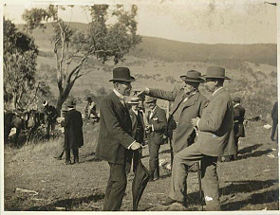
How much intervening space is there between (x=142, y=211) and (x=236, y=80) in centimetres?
266

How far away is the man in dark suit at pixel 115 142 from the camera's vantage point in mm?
8242

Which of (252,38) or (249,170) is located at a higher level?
(252,38)

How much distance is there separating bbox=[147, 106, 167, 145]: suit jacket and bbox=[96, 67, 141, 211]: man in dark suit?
1.45 ft

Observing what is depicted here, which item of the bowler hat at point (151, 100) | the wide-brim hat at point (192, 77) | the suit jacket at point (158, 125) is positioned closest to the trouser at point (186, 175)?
the suit jacket at point (158, 125)

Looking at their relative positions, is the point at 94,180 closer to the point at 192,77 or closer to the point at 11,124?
the point at 11,124

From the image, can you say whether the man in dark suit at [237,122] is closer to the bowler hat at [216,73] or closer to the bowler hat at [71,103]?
the bowler hat at [216,73]

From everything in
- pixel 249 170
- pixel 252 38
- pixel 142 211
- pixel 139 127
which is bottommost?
pixel 142 211

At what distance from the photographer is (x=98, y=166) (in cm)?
871

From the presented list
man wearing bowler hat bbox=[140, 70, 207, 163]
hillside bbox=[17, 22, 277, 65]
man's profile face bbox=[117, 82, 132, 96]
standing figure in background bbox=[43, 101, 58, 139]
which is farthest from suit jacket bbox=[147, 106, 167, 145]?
standing figure in background bbox=[43, 101, 58, 139]

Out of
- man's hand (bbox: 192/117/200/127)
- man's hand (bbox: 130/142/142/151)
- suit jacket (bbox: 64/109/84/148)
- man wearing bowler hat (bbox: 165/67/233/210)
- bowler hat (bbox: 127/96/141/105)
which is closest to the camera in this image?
man's hand (bbox: 130/142/142/151)

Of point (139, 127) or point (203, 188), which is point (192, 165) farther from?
point (139, 127)

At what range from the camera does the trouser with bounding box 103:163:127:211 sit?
8.32 m

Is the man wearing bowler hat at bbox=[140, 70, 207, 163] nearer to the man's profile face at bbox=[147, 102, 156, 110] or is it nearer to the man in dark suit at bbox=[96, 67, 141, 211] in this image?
the man's profile face at bbox=[147, 102, 156, 110]

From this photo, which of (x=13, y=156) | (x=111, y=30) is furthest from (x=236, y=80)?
(x=13, y=156)
